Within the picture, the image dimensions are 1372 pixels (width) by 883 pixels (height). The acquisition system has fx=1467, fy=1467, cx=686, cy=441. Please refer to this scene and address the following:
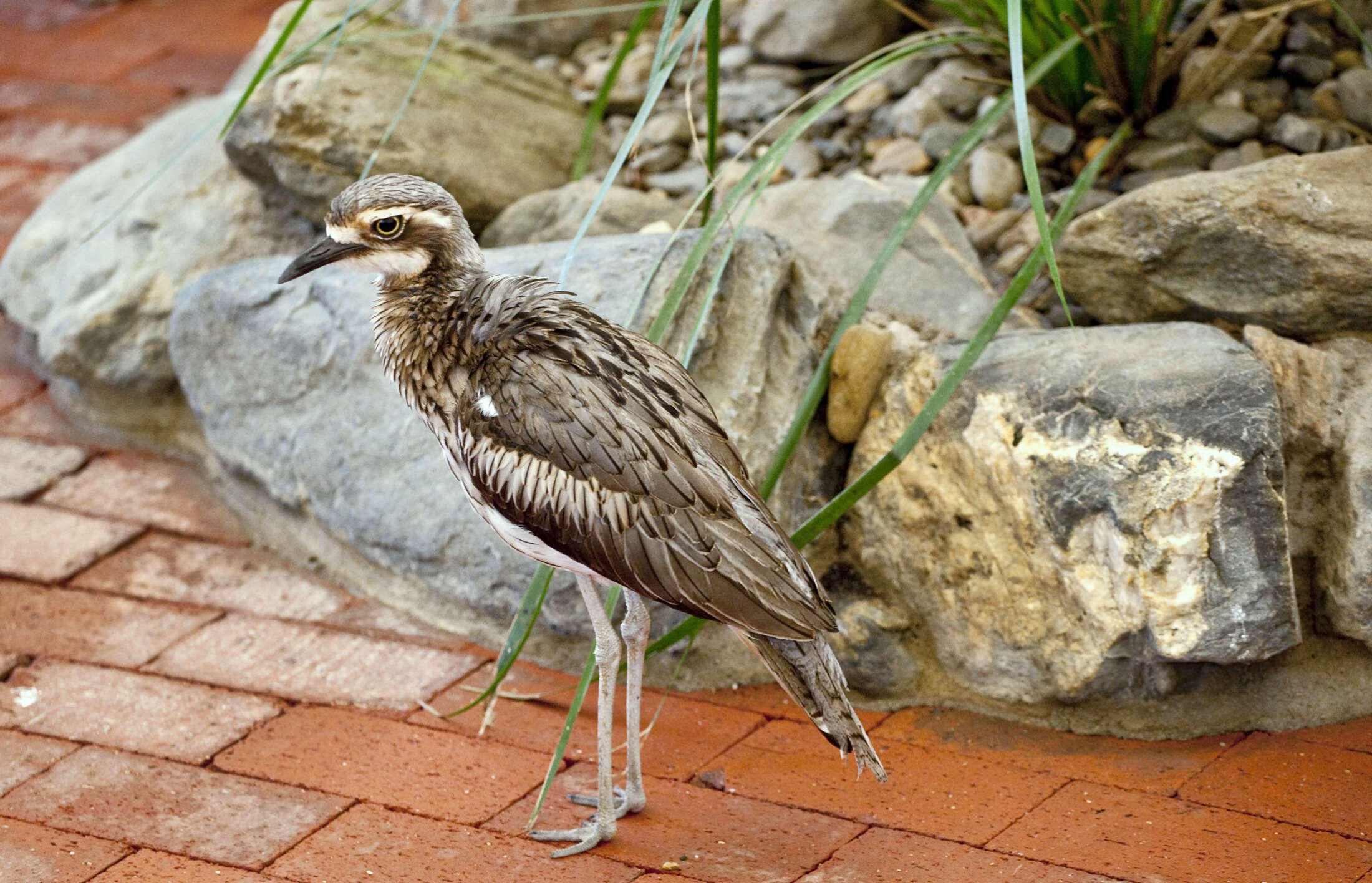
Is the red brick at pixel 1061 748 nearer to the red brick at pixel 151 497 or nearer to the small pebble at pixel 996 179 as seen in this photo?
the small pebble at pixel 996 179

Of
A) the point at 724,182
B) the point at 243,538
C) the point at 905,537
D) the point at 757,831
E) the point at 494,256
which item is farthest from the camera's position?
the point at 724,182

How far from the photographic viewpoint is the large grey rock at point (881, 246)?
3812 mm

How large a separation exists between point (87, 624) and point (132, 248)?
5.30 feet

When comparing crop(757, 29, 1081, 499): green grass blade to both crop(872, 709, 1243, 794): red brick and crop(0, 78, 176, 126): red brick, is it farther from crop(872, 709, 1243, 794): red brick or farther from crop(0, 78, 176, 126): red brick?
crop(0, 78, 176, 126): red brick

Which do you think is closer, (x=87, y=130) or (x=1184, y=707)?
(x=1184, y=707)

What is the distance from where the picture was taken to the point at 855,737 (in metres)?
2.73

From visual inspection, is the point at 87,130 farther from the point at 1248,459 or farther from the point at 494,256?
the point at 1248,459

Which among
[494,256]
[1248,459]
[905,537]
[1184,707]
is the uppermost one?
[494,256]

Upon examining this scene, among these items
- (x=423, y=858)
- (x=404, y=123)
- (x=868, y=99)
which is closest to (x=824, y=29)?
(x=868, y=99)

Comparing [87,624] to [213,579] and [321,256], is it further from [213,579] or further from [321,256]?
[321,256]

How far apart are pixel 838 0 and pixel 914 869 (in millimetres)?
3136

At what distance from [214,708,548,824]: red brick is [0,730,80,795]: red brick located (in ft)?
1.18

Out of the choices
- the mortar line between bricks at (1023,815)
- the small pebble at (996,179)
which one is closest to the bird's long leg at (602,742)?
the mortar line between bricks at (1023,815)

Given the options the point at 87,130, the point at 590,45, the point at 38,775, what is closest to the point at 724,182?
the point at 590,45
